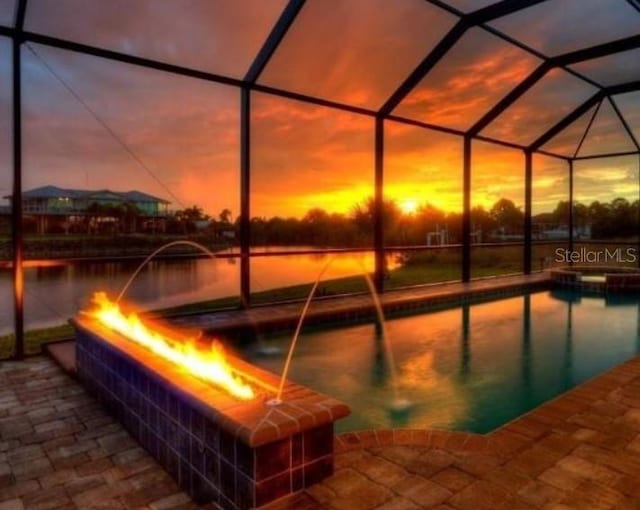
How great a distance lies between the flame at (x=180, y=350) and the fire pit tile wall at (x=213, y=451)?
167 mm

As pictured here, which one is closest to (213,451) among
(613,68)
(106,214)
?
(613,68)

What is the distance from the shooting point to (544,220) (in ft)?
36.1

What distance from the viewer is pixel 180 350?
102 inches

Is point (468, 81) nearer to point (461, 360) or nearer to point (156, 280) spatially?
point (461, 360)

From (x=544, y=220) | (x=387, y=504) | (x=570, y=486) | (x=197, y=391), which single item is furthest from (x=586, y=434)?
(x=544, y=220)

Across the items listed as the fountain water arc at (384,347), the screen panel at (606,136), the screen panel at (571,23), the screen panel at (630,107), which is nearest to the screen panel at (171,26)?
the fountain water arc at (384,347)

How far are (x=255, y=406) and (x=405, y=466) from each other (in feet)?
2.48

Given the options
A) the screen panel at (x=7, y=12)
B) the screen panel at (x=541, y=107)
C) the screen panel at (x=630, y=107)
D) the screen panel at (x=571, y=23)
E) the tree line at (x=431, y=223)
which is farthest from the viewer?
the tree line at (x=431, y=223)

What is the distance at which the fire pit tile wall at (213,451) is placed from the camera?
1685mm

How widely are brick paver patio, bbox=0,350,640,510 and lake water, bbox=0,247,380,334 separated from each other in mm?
2009

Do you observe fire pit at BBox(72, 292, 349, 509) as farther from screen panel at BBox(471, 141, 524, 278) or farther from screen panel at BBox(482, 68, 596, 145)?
screen panel at BBox(482, 68, 596, 145)

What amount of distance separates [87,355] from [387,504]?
234cm

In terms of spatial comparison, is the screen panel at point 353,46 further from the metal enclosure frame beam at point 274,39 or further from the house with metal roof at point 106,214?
the house with metal roof at point 106,214

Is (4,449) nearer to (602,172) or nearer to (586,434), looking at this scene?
(586,434)
